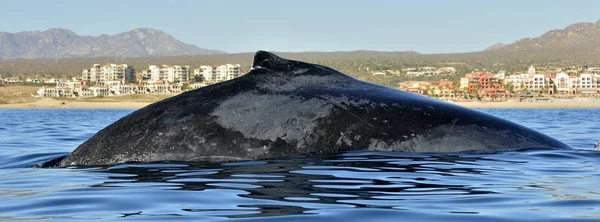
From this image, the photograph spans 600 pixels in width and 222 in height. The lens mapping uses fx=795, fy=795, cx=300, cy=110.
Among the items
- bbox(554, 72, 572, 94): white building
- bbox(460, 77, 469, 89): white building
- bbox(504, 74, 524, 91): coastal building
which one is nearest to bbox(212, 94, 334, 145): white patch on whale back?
bbox(460, 77, 469, 89): white building

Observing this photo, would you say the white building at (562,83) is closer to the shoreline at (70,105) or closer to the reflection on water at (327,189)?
the shoreline at (70,105)

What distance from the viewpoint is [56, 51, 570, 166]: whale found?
8438 mm

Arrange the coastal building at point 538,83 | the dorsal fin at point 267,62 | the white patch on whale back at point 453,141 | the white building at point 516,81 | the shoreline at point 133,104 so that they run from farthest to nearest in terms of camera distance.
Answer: the white building at point 516,81 < the coastal building at point 538,83 < the shoreline at point 133,104 < the dorsal fin at point 267,62 < the white patch on whale back at point 453,141

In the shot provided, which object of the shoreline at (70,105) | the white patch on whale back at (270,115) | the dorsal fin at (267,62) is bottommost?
the shoreline at (70,105)

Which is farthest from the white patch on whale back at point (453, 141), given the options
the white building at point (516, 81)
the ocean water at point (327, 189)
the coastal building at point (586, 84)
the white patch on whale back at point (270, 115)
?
the coastal building at point (586, 84)

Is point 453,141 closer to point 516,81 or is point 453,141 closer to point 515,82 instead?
point 515,82

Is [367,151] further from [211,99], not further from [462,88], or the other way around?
[462,88]

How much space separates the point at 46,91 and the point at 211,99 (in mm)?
195090

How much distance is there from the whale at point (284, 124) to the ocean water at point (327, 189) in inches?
8.0

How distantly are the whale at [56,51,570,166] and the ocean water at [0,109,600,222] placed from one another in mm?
203

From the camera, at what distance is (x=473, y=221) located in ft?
16.4

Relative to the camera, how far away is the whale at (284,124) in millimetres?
8438

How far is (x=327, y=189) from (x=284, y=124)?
215cm

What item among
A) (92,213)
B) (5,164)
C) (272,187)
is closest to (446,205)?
(272,187)
